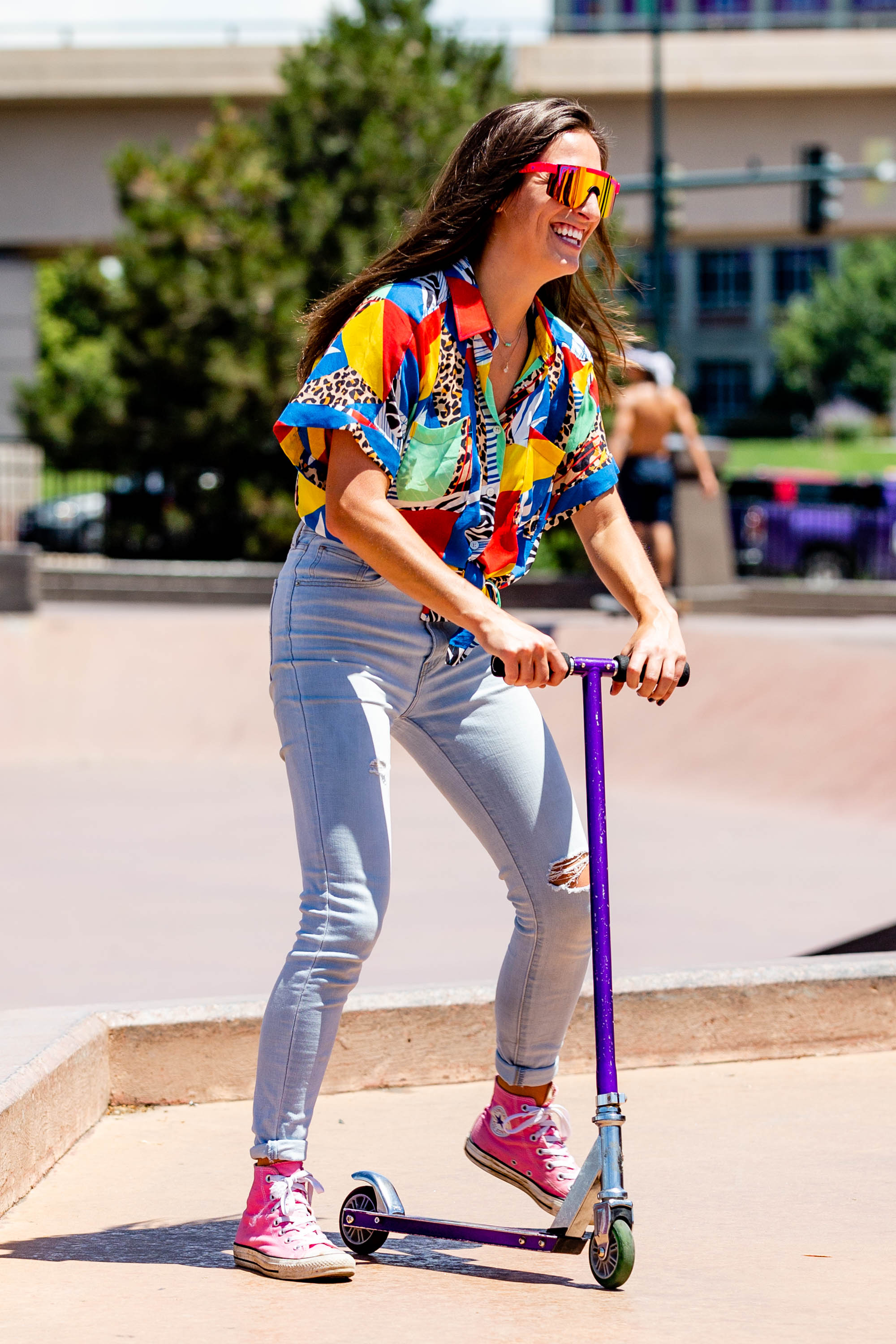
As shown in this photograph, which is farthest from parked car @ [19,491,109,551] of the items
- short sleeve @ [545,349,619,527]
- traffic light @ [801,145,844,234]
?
short sleeve @ [545,349,619,527]

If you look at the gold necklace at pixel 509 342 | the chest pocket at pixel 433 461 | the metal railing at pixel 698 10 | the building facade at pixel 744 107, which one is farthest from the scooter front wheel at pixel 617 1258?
the metal railing at pixel 698 10

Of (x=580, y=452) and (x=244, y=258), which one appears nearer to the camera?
(x=580, y=452)

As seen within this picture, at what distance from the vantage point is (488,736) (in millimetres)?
3125

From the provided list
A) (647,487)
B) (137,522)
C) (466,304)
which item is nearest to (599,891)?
(466,304)

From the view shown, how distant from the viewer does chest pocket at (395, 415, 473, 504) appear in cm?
299

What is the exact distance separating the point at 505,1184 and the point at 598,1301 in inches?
30.3

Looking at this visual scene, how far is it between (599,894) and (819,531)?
18.8 m

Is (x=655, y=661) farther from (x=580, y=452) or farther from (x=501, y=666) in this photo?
(x=580, y=452)

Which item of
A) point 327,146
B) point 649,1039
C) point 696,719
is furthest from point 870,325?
point 649,1039

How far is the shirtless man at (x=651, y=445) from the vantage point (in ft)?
42.9

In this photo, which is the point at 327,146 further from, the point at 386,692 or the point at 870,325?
the point at 870,325

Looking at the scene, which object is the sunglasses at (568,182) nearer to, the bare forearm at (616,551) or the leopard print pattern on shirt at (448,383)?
the leopard print pattern on shirt at (448,383)

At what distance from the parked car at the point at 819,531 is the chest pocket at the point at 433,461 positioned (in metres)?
18.4

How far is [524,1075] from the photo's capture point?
3.26 metres
